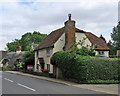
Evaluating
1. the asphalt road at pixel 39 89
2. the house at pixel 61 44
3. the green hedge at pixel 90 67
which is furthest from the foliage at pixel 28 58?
the asphalt road at pixel 39 89

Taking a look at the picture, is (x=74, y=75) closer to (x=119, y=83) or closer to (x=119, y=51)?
(x=119, y=83)


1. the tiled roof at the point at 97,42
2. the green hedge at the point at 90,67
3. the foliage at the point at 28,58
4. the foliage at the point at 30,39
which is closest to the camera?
the green hedge at the point at 90,67

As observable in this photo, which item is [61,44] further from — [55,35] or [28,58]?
[28,58]

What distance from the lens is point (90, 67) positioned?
17.0 m

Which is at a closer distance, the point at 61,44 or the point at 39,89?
the point at 39,89

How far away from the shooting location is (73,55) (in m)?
18.1

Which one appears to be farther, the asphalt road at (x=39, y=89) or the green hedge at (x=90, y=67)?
the green hedge at (x=90, y=67)

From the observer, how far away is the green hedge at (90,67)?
1678cm

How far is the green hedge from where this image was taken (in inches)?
661

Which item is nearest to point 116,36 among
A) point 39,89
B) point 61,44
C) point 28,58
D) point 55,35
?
point 55,35

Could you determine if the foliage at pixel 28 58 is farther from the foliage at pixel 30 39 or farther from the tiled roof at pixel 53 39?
the foliage at pixel 30 39

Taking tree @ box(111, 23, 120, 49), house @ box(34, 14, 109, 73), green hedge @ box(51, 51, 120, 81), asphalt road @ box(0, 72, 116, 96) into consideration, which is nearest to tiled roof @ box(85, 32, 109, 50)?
house @ box(34, 14, 109, 73)

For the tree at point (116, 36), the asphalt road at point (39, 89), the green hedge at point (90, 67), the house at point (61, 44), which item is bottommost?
the asphalt road at point (39, 89)

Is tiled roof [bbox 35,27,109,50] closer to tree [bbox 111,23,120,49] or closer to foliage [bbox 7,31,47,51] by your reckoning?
tree [bbox 111,23,120,49]
